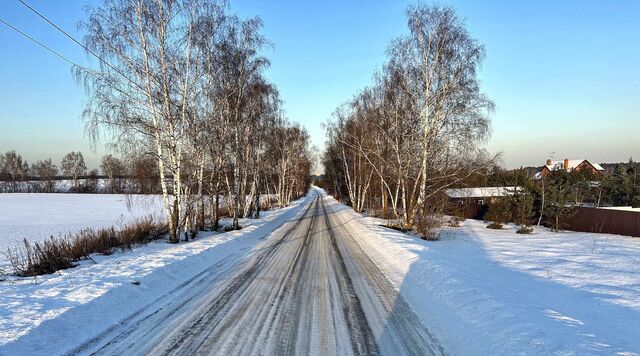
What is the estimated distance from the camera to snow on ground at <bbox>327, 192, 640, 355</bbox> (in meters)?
5.08

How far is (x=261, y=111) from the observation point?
2538 cm

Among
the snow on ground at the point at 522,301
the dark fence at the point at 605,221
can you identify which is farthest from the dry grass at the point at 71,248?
the dark fence at the point at 605,221

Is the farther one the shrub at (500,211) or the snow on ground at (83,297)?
the shrub at (500,211)

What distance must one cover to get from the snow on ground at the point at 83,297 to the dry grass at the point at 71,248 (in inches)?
31.0

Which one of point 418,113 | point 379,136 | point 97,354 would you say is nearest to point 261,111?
point 379,136

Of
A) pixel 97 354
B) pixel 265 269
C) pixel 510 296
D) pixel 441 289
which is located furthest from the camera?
pixel 265 269

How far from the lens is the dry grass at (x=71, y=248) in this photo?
390 inches

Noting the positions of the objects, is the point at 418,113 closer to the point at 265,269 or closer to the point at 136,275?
the point at 265,269

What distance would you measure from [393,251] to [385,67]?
1281 cm

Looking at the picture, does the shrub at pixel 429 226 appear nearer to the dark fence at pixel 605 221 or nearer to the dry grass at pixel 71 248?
the dry grass at pixel 71 248

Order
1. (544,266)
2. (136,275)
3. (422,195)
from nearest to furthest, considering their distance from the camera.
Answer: (136,275)
(544,266)
(422,195)

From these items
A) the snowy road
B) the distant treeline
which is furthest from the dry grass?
the distant treeline

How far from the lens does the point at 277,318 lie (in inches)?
243

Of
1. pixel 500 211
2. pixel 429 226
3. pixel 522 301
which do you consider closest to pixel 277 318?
pixel 522 301
